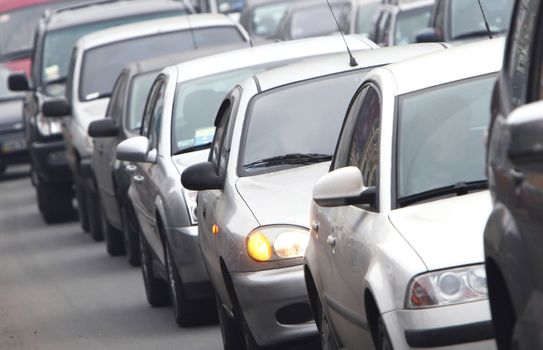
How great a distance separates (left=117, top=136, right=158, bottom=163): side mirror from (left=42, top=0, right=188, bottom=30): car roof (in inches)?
334

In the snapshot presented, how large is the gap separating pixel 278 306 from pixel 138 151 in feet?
12.1

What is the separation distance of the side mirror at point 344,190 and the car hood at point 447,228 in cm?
16

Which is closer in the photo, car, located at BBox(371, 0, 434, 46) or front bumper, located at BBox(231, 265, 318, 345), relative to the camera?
front bumper, located at BBox(231, 265, 318, 345)

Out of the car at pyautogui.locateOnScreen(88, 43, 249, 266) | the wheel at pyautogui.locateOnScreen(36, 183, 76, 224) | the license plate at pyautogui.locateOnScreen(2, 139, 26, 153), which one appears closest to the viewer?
the car at pyautogui.locateOnScreen(88, 43, 249, 266)

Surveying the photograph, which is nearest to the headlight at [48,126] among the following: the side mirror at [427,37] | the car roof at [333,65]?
the side mirror at [427,37]

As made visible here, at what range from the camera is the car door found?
22.6ft

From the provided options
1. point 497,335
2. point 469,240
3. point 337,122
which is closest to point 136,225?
point 337,122

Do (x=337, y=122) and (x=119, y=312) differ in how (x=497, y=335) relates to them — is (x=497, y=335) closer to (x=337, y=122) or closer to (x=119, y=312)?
(x=337, y=122)

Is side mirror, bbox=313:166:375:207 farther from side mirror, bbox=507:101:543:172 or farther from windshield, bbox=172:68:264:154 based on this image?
windshield, bbox=172:68:264:154

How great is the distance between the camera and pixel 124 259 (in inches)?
→ 632

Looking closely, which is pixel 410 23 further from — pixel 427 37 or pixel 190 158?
pixel 190 158

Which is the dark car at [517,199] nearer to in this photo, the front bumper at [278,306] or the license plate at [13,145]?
the front bumper at [278,306]

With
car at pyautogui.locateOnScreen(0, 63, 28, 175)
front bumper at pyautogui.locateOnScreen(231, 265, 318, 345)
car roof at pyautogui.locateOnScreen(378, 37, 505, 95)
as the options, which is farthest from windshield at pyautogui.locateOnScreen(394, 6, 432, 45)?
car roof at pyautogui.locateOnScreen(378, 37, 505, 95)

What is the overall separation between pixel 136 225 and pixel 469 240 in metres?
7.71
